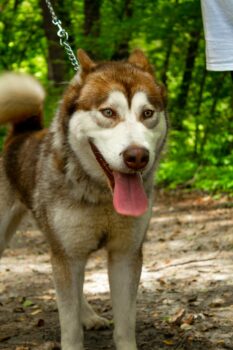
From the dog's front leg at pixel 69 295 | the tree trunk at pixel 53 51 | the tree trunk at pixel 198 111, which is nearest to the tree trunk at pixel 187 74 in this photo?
the tree trunk at pixel 198 111

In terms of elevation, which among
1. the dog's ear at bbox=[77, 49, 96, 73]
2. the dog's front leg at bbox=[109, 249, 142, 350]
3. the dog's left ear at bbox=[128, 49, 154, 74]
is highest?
the dog's ear at bbox=[77, 49, 96, 73]

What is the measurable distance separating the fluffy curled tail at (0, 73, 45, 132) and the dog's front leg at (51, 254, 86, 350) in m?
1.27

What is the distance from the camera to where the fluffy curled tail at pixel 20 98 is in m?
4.45

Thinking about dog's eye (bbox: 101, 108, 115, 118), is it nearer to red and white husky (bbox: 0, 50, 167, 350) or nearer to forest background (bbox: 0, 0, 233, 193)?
red and white husky (bbox: 0, 50, 167, 350)

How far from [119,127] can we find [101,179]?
456 millimetres

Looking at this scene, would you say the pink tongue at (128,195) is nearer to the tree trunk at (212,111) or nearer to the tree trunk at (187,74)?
the tree trunk at (212,111)

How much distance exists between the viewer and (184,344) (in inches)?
161

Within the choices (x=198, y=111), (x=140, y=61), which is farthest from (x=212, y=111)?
(x=140, y=61)

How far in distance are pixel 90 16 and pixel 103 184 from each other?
9.27m

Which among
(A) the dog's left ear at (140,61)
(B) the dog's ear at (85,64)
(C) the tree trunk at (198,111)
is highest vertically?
(B) the dog's ear at (85,64)

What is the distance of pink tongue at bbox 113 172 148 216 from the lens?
11.0ft

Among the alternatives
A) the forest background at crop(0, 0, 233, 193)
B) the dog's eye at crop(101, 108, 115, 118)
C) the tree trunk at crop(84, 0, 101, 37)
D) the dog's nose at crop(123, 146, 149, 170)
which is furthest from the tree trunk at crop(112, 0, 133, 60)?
the dog's nose at crop(123, 146, 149, 170)

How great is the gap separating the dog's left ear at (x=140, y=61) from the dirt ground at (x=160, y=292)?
66.0 inches

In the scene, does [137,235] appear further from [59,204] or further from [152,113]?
[152,113]
